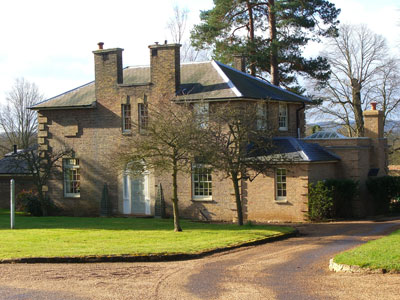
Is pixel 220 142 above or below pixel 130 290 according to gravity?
above

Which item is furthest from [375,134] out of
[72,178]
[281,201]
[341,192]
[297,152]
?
[72,178]

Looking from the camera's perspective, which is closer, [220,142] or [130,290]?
[130,290]

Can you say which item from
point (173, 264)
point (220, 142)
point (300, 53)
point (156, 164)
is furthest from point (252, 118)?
point (300, 53)

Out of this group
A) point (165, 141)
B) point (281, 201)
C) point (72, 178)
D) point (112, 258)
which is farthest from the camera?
point (72, 178)

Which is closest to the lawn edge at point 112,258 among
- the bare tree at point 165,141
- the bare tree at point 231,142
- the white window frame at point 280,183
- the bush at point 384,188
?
the bare tree at point 165,141

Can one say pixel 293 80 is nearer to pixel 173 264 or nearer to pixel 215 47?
pixel 215 47

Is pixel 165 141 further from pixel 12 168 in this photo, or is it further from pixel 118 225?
pixel 12 168

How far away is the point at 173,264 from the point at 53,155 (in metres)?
18.0

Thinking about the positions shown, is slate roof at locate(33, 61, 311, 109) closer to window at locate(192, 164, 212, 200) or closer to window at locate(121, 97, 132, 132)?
window at locate(121, 97, 132, 132)

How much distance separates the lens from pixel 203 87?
2908 centimetres

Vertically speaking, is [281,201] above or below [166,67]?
below

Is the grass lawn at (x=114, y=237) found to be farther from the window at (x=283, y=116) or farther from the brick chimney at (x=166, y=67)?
the window at (x=283, y=116)

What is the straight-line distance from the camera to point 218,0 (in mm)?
39406

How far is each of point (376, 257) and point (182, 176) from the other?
1649 cm
